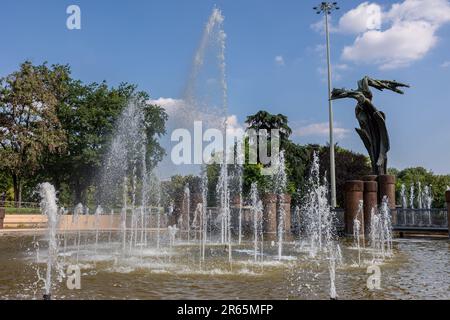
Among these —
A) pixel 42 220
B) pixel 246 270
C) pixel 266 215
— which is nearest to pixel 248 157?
pixel 266 215

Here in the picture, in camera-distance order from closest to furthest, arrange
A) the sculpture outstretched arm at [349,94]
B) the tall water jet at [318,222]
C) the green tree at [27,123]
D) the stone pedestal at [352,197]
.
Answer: the tall water jet at [318,222] → the stone pedestal at [352,197] → the sculpture outstretched arm at [349,94] → the green tree at [27,123]

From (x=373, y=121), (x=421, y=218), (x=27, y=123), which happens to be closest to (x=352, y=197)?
(x=421, y=218)

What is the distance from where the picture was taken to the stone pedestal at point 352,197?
923 inches

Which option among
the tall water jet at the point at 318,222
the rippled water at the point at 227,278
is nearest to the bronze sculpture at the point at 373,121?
the tall water jet at the point at 318,222

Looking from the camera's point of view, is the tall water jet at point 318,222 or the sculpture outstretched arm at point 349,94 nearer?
the tall water jet at point 318,222

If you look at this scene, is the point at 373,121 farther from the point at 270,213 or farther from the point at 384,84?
the point at 270,213

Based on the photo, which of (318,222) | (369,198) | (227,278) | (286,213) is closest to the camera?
(227,278)

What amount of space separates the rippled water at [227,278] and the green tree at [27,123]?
23811 millimetres

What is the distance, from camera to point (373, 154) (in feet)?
84.6

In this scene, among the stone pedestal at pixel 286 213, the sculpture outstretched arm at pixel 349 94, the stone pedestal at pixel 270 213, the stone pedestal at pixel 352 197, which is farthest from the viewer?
the stone pedestal at pixel 270 213

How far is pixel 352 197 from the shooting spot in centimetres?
2345

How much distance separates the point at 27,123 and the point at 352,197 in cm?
2722

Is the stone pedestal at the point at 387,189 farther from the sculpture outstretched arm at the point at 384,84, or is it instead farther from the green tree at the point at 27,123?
the green tree at the point at 27,123

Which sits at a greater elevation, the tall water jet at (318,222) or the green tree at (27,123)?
the green tree at (27,123)
